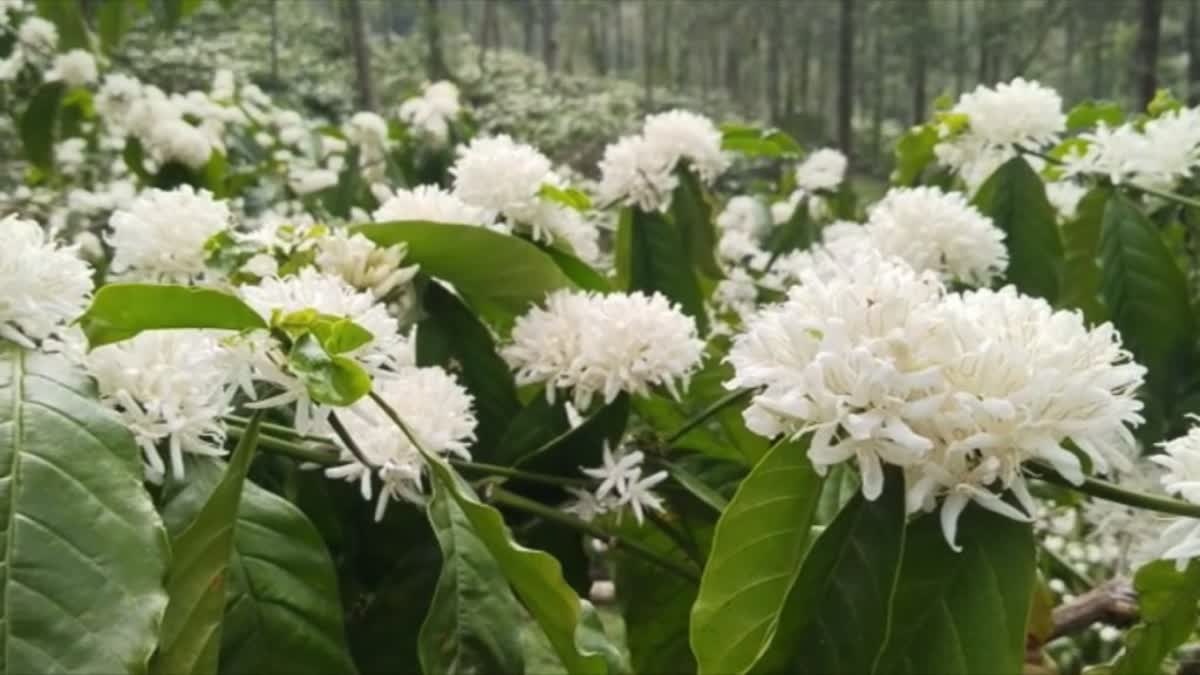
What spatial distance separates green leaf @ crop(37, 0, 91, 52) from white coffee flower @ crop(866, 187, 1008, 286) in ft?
3.93

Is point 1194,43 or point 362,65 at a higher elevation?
point 362,65

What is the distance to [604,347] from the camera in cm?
62

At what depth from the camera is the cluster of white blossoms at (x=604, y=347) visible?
62 centimetres

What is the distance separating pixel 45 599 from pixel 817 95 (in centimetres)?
1753

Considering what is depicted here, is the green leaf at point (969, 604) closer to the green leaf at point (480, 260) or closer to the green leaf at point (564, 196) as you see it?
the green leaf at point (480, 260)

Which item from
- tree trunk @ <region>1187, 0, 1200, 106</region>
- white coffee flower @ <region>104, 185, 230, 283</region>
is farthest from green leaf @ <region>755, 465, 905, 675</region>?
tree trunk @ <region>1187, 0, 1200, 106</region>

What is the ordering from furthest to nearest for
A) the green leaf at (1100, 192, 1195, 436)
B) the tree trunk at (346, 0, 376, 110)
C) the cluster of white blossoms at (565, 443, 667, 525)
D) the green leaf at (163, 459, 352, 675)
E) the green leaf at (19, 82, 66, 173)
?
the tree trunk at (346, 0, 376, 110)
the green leaf at (19, 82, 66, 173)
the green leaf at (1100, 192, 1195, 436)
the cluster of white blossoms at (565, 443, 667, 525)
the green leaf at (163, 459, 352, 675)

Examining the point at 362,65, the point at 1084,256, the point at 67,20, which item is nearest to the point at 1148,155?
the point at 1084,256

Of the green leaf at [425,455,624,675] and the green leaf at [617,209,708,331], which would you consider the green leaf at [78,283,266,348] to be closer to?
the green leaf at [425,455,624,675]

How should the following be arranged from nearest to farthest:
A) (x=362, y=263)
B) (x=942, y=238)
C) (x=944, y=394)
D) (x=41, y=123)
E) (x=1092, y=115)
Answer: (x=944, y=394) < (x=362, y=263) < (x=942, y=238) < (x=1092, y=115) < (x=41, y=123)

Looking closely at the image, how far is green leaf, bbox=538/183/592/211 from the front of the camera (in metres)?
0.77

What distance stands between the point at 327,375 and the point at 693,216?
0.55 metres

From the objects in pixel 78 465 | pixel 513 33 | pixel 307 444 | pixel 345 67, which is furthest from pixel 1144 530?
pixel 513 33

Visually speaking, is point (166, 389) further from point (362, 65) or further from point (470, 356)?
point (362, 65)
